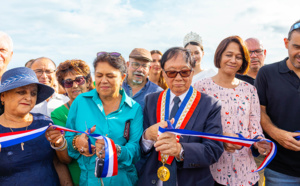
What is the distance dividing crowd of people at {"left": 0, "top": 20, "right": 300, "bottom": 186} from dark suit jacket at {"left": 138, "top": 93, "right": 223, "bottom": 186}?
0.01 meters

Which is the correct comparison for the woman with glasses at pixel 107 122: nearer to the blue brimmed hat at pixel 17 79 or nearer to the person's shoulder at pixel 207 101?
the blue brimmed hat at pixel 17 79

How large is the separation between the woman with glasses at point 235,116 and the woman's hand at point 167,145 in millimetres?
953

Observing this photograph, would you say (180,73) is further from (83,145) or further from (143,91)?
(143,91)

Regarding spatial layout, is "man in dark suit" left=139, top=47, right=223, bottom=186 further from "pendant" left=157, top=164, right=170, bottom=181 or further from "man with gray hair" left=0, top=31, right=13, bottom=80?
"man with gray hair" left=0, top=31, right=13, bottom=80

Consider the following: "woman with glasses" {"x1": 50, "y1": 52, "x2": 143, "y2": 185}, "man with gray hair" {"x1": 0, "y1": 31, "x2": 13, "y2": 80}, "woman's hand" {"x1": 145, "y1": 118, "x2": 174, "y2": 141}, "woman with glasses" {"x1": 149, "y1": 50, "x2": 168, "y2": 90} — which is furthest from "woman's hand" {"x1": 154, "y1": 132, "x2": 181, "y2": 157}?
"woman with glasses" {"x1": 149, "y1": 50, "x2": 168, "y2": 90}

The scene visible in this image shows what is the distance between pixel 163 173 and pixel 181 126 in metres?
0.60

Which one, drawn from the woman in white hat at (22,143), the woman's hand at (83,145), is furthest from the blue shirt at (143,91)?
the woman in white hat at (22,143)

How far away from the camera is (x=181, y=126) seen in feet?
9.97

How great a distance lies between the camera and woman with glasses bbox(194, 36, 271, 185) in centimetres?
341

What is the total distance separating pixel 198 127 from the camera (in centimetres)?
305

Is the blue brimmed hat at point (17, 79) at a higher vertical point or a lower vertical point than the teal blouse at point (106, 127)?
higher

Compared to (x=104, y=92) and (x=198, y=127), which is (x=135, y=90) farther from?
(x=198, y=127)

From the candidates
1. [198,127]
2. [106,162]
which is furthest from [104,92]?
[198,127]

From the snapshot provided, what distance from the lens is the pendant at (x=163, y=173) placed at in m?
2.92
